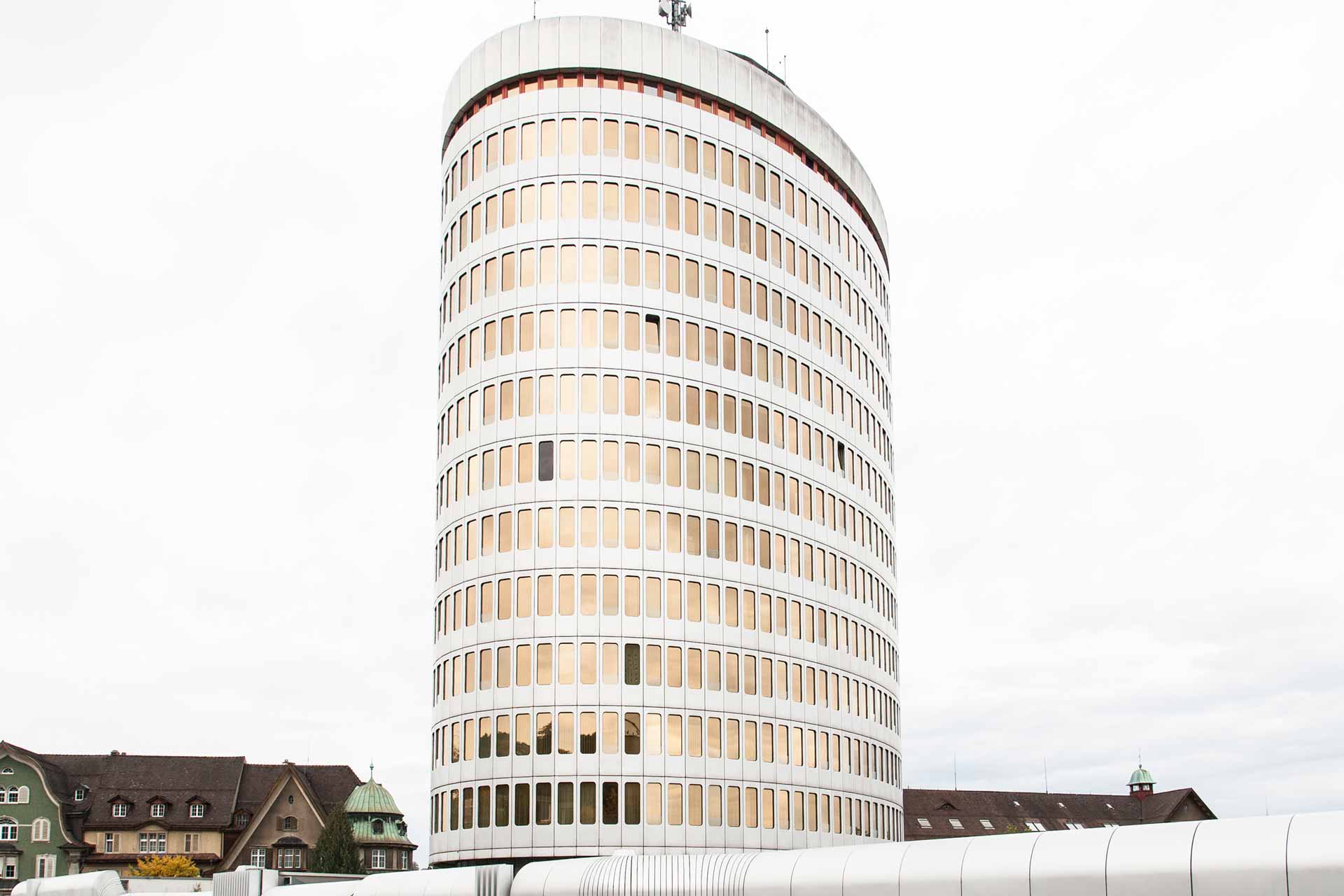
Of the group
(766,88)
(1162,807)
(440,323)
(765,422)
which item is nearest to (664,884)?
(765,422)

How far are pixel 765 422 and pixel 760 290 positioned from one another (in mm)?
7705

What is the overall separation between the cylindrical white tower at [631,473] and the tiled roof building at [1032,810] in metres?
78.0

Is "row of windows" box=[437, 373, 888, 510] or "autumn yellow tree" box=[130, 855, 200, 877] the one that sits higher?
"row of windows" box=[437, 373, 888, 510]

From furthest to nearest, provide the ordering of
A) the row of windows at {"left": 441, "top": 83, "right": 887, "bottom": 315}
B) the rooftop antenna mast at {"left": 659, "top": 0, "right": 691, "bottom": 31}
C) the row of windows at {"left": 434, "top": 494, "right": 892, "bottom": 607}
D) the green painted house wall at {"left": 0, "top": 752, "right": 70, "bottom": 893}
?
the green painted house wall at {"left": 0, "top": 752, "right": 70, "bottom": 893} < the rooftop antenna mast at {"left": 659, "top": 0, "right": 691, "bottom": 31} < the row of windows at {"left": 441, "top": 83, "right": 887, "bottom": 315} < the row of windows at {"left": 434, "top": 494, "right": 892, "bottom": 607}

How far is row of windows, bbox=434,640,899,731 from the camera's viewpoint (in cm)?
7225

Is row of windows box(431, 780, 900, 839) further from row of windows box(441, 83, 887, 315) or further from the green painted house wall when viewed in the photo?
the green painted house wall

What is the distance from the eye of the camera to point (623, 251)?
76.8 m

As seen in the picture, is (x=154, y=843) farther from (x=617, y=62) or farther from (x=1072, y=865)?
→ (x=1072, y=865)

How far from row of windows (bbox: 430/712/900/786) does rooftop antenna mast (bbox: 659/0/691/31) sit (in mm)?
44121

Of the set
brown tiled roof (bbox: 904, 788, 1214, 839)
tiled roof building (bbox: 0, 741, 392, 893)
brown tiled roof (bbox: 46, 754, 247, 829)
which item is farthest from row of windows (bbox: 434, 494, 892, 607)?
brown tiled roof (bbox: 904, 788, 1214, 839)

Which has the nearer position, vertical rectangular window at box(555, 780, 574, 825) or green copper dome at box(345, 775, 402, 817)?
vertical rectangular window at box(555, 780, 574, 825)

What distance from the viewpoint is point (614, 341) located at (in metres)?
75.7

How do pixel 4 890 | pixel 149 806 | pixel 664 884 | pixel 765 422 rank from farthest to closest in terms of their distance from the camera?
1. pixel 149 806
2. pixel 4 890
3. pixel 765 422
4. pixel 664 884

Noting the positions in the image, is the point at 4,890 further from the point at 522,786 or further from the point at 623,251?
the point at 623,251
